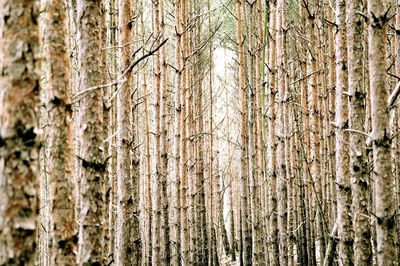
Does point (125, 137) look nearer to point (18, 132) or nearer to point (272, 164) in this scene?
point (18, 132)

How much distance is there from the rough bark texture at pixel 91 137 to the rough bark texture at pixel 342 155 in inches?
72.6

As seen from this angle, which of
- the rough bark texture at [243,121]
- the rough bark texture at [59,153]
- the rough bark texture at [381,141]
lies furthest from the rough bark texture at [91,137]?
the rough bark texture at [243,121]

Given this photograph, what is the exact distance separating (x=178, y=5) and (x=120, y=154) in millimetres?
3290

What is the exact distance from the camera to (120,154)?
4191mm

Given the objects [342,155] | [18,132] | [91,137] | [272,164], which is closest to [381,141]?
[342,155]

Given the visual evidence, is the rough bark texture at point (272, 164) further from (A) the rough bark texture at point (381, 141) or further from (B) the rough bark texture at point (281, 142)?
(A) the rough bark texture at point (381, 141)

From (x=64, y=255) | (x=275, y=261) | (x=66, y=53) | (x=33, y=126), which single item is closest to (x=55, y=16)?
(x=66, y=53)

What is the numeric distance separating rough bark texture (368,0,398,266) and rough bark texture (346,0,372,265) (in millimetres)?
426

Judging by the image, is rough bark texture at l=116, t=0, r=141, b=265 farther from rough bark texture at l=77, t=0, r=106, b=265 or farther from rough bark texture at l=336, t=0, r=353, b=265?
rough bark texture at l=336, t=0, r=353, b=265

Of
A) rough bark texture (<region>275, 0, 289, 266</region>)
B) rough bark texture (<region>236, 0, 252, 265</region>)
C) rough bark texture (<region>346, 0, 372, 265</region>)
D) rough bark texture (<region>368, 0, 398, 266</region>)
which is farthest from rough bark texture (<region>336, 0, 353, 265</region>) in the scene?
rough bark texture (<region>236, 0, 252, 265</region>)

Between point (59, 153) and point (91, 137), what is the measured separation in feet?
1.15

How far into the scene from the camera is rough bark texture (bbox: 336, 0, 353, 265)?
11.5 feet

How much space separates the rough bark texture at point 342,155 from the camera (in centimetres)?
352

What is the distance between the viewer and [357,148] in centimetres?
327
